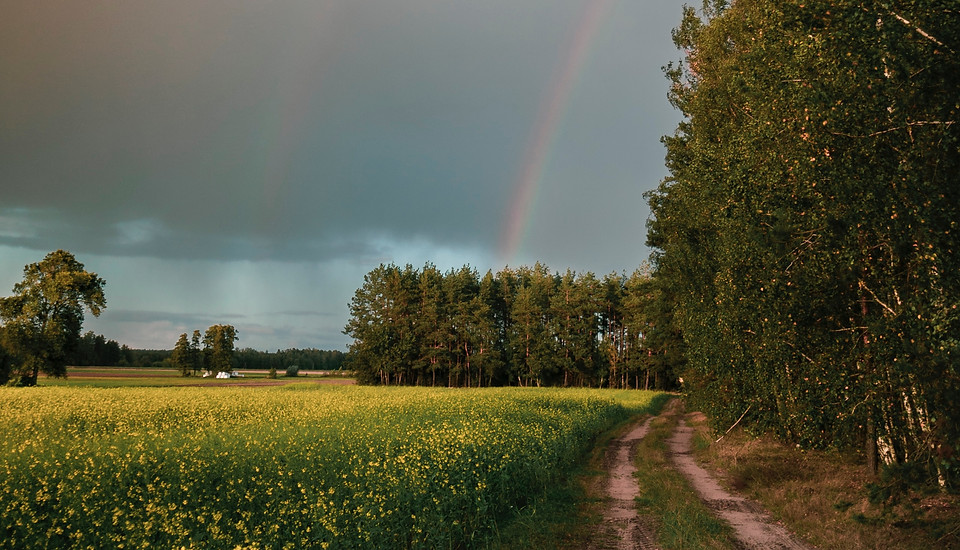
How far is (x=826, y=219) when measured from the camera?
35.3 ft

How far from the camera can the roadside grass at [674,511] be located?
11766 mm

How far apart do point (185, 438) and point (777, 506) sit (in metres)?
16.0

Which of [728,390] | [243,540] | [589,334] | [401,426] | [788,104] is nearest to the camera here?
[243,540]

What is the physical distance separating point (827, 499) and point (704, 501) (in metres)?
3.05

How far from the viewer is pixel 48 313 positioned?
226ft

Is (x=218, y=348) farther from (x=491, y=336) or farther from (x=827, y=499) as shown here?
(x=827, y=499)

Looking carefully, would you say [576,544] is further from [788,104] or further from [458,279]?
[458,279]

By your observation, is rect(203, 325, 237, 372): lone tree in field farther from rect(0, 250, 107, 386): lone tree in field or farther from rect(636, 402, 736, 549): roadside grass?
rect(636, 402, 736, 549): roadside grass

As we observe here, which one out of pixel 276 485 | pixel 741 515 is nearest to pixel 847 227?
pixel 741 515

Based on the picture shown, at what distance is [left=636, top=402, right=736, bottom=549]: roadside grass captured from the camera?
11766mm

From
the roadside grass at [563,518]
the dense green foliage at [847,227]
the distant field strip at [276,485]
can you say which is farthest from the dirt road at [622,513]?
the dense green foliage at [847,227]

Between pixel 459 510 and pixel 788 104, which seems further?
pixel 788 104

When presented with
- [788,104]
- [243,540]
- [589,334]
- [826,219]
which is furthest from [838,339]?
[589,334]

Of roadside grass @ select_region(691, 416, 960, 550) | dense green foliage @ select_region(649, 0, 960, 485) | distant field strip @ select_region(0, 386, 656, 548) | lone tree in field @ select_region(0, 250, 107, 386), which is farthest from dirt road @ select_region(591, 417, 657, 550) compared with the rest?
lone tree in field @ select_region(0, 250, 107, 386)
